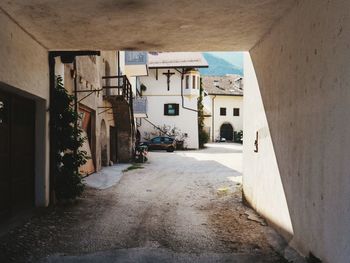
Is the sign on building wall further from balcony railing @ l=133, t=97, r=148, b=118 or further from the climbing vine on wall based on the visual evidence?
the climbing vine on wall

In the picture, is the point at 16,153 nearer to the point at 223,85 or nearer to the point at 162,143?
the point at 162,143

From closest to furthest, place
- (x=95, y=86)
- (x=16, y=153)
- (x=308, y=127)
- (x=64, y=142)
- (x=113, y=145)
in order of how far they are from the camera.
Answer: (x=308, y=127), (x=16, y=153), (x=64, y=142), (x=95, y=86), (x=113, y=145)

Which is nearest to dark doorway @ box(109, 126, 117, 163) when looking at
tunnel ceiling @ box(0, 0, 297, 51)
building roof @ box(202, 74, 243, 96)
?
tunnel ceiling @ box(0, 0, 297, 51)

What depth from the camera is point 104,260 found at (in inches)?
202

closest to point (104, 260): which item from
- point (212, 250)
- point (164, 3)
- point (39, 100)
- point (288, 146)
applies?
point (212, 250)

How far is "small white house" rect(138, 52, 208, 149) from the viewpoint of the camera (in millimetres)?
35281

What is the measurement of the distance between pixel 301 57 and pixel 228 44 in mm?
2846

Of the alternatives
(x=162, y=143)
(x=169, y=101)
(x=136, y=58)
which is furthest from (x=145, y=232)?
(x=169, y=101)

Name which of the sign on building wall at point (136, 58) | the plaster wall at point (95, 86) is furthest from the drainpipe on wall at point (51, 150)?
the sign on building wall at point (136, 58)

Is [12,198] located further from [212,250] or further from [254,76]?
[254,76]

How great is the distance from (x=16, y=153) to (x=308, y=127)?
18.2 ft

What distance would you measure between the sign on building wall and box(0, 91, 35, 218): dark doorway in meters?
15.8

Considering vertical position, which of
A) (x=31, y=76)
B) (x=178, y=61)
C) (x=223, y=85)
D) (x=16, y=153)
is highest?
(x=178, y=61)

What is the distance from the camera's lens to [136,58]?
78.0 ft
